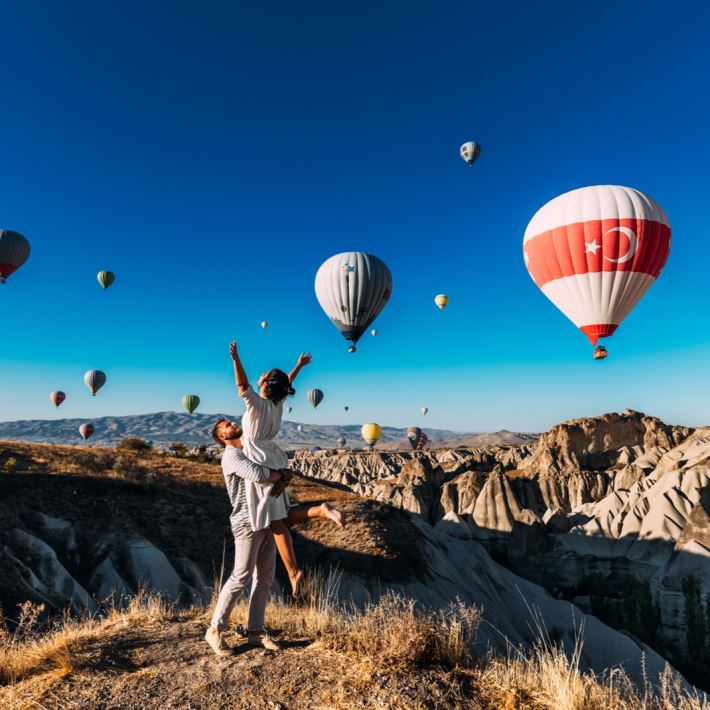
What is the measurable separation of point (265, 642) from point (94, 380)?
70.6 m

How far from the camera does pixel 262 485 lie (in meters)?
4.81

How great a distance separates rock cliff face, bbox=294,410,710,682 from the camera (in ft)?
107

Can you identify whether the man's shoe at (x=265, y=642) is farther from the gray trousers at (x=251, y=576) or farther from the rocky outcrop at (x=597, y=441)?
the rocky outcrop at (x=597, y=441)

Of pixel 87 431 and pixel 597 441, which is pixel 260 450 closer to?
pixel 87 431

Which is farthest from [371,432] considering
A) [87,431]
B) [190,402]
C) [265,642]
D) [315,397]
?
[265,642]

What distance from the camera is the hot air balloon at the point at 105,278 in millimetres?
49031

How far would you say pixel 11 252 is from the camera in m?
39.6

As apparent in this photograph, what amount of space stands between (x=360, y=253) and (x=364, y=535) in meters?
15.5

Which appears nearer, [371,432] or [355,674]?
[355,674]

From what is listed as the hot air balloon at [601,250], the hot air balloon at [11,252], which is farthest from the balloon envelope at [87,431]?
the hot air balloon at [601,250]

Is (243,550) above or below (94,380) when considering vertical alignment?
below

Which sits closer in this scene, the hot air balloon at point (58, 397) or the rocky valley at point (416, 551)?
the rocky valley at point (416, 551)

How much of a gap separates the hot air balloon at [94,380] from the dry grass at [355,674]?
67965 millimetres

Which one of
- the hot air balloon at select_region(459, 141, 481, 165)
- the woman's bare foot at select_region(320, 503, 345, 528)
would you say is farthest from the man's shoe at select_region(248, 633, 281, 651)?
the hot air balloon at select_region(459, 141, 481, 165)
